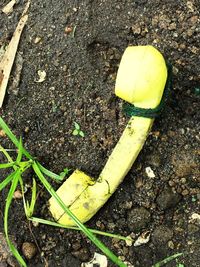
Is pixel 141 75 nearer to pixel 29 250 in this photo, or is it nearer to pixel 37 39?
pixel 37 39

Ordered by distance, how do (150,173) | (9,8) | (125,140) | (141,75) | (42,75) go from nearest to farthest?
(141,75) < (125,140) < (150,173) < (42,75) < (9,8)

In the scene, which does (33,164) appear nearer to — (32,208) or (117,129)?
(32,208)

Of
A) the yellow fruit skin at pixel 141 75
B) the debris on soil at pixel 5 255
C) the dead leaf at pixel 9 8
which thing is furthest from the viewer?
the dead leaf at pixel 9 8

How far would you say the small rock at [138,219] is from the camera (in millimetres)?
2273

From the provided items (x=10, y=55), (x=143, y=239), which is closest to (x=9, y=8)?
(x=10, y=55)

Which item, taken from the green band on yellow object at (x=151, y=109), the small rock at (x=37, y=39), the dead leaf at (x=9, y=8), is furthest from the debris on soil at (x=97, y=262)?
the dead leaf at (x=9, y=8)

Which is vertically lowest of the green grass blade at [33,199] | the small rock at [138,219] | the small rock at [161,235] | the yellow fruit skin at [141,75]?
the small rock at [161,235]

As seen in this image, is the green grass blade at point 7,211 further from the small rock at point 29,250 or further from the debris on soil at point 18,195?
the debris on soil at point 18,195

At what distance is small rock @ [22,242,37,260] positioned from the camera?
2320 millimetres

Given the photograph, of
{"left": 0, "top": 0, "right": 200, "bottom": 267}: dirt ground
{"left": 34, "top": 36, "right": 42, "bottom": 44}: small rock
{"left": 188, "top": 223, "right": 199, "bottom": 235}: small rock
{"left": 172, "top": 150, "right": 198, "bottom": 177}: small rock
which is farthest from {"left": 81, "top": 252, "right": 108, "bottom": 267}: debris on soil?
{"left": 34, "top": 36, "right": 42, "bottom": 44}: small rock

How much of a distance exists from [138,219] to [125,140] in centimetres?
36

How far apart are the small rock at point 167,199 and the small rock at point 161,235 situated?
90mm

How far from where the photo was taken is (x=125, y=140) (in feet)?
7.26

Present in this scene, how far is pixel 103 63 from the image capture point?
2451mm
